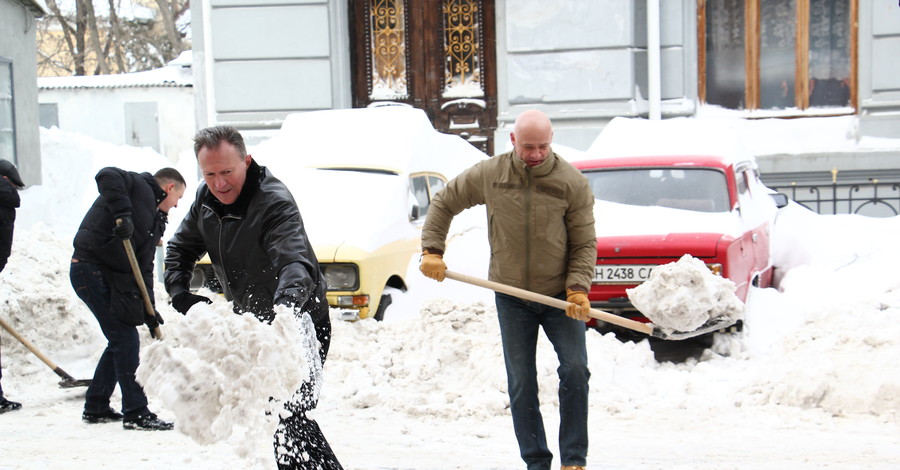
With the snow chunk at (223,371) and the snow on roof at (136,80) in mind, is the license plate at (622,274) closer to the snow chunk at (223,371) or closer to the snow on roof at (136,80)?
the snow chunk at (223,371)

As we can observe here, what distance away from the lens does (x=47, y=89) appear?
90.5 ft

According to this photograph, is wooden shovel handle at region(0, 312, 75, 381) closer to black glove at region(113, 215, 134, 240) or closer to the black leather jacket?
black glove at region(113, 215, 134, 240)

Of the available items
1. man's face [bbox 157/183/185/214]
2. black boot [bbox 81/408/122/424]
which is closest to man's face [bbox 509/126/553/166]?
man's face [bbox 157/183/185/214]

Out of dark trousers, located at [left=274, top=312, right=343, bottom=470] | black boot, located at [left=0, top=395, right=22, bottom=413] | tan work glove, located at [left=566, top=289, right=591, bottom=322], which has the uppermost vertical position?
tan work glove, located at [left=566, top=289, right=591, bottom=322]

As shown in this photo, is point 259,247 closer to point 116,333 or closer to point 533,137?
point 533,137

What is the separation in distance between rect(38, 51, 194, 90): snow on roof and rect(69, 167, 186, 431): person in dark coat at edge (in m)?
21.9

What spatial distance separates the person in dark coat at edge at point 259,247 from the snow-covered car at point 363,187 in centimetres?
382

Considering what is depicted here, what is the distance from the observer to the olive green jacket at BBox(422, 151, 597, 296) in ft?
15.1

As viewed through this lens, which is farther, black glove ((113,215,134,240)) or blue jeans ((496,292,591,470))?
black glove ((113,215,134,240))

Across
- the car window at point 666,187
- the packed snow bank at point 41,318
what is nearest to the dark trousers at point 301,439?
the packed snow bank at point 41,318

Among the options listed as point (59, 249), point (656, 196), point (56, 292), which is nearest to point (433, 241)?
point (656, 196)

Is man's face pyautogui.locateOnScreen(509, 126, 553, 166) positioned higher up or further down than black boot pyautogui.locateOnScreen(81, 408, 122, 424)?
higher up

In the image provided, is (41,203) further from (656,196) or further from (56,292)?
(656,196)

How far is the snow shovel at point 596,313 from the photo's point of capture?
4556 millimetres
